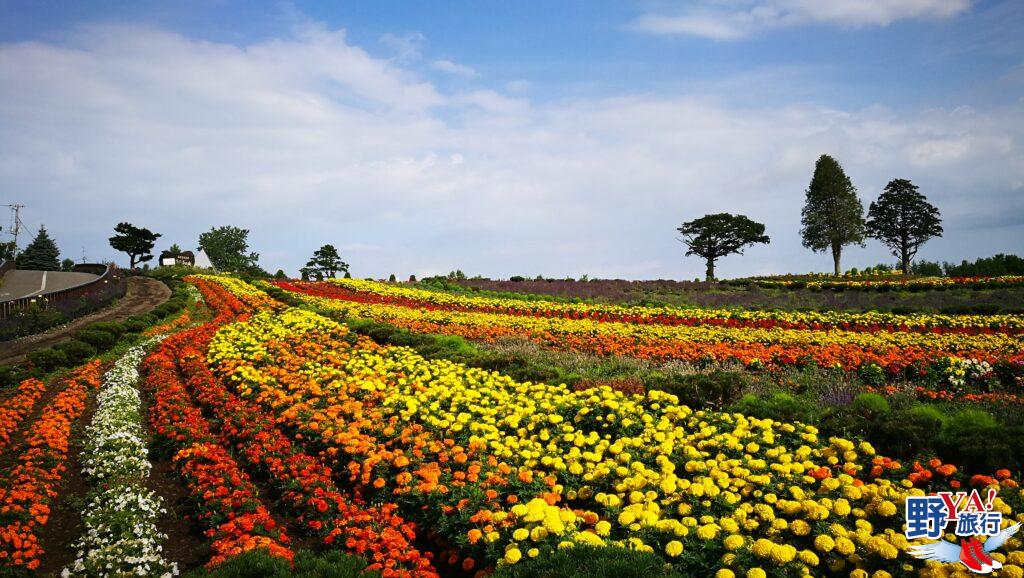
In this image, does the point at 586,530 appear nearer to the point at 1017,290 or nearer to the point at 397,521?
the point at 397,521

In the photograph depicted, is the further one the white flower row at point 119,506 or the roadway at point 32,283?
the roadway at point 32,283

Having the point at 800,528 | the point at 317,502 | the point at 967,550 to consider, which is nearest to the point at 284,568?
the point at 317,502

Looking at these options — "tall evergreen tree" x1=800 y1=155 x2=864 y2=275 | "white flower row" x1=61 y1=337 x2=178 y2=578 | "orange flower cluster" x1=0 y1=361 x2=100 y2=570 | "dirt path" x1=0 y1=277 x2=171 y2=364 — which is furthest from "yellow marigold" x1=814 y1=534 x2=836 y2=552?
"tall evergreen tree" x1=800 y1=155 x2=864 y2=275

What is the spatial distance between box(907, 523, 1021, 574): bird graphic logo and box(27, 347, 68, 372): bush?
1944 centimetres

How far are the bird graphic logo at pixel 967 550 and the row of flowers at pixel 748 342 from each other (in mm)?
6827

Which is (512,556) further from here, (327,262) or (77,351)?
(327,262)

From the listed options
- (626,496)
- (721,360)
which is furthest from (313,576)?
(721,360)

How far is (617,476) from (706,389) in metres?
3.17

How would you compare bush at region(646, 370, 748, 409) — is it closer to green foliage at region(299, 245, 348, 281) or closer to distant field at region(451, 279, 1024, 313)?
distant field at region(451, 279, 1024, 313)

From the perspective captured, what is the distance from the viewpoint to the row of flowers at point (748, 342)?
11.7m

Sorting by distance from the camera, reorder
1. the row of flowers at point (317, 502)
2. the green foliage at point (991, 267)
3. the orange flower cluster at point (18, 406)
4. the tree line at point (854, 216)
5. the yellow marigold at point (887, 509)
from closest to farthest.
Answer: the yellow marigold at point (887, 509), the row of flowers at point (317, 502), the orange flower cluster at point (18, 406), the green foliage at point (991, 267), the tree line at point (854, 216)

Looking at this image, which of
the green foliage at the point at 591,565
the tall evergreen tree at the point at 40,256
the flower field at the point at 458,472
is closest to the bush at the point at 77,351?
the flower field at the point at 458,472

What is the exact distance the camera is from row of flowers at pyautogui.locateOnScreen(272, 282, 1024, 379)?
38.5ft

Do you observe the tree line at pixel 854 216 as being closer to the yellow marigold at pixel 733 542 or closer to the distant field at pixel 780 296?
the distant field at pixel 780 296
